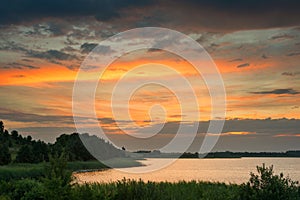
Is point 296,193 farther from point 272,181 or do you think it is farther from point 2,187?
point 2,187

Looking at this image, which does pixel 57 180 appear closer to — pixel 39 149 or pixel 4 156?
pixel 4 156

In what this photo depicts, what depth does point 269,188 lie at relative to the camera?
14.0 metres

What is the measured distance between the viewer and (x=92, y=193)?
16062mm

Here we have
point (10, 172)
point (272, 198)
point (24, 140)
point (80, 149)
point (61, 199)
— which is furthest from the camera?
point (24, 140)

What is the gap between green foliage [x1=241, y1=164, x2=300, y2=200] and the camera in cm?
1389

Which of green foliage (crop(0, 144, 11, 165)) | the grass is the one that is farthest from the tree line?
the grass

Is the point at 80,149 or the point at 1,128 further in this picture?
the point at 1,128

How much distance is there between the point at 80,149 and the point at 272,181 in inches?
4246

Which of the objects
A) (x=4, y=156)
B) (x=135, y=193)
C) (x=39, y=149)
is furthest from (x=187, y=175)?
(x=135, y=193)

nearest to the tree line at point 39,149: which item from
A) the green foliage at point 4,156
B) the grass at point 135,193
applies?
the green foliage at point 4,156

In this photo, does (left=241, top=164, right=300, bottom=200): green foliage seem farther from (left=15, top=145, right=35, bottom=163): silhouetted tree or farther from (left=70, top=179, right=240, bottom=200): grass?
(left=15, top=145, right=35, bottom=163): silhouetted tree

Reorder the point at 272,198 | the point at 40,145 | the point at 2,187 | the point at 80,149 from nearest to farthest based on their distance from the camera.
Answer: the point at 272,198, the point at 2,187, the point at 40,145, the point at 80,149

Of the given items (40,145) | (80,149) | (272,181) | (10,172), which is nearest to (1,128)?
(80,149)

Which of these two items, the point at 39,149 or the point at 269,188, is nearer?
the point at 269,188
